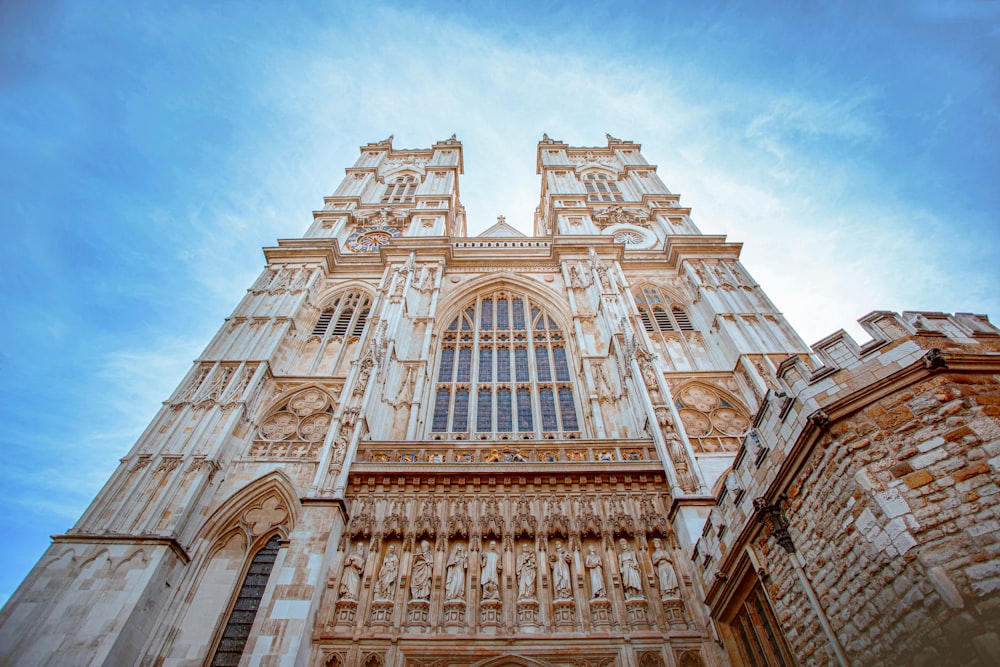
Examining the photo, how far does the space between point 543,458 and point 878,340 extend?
7858 millimetres

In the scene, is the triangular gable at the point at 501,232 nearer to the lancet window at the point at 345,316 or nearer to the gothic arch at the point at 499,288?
the gothic arch at the point at 499,288

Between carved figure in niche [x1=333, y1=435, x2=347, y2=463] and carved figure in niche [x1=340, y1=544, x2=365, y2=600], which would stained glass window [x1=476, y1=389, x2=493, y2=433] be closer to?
carved figure in niche [x1=333, y1=435, x2=347, y2=463]

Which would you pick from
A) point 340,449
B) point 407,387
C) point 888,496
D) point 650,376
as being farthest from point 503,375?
point 888,496

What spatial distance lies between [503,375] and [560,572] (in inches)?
322

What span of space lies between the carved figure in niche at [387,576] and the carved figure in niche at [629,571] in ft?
14.1

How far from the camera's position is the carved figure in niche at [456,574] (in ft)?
32.5

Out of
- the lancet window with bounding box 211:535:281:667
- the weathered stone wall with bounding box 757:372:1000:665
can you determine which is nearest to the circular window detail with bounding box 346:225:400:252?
the lancet window with bounding box 211:535:281:667

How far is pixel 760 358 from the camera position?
1586 cm

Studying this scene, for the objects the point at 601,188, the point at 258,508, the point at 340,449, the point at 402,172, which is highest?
the point at 402,172

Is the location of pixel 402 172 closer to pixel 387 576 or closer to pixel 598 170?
pixel 598 170

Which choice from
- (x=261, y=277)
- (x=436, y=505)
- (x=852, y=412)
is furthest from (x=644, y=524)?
(x=261, y=277)

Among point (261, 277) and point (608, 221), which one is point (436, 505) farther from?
point (608, 221)

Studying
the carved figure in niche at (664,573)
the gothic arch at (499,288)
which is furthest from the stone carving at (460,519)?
the gothic arch at (499,288)

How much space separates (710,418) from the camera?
15.1 metres
